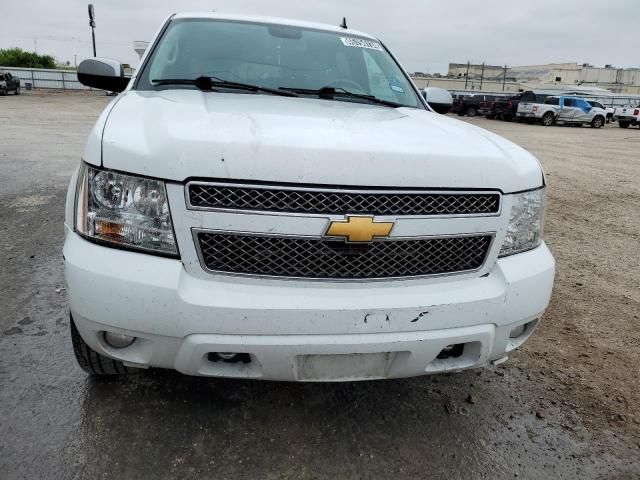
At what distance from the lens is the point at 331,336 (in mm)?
1835

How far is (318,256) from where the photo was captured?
6.07 ft

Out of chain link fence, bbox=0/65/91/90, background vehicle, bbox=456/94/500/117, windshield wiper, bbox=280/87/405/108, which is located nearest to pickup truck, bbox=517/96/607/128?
background vehicle, bbox=456/94/500/117

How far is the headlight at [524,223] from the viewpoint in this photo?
6.97ft

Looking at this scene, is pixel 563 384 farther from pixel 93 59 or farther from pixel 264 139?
pixel 93 59

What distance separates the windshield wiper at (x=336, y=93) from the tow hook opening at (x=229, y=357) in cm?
163

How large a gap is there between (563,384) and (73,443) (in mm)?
2344

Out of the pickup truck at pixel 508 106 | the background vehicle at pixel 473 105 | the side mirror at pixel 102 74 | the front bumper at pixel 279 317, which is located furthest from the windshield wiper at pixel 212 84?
the background vehicle at pixel 473 105

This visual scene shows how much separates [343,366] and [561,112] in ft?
98.8

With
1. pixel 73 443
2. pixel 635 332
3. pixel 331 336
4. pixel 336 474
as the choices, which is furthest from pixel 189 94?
pixel 635 332

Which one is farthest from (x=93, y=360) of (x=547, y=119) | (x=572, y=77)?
(x=572, y=77)

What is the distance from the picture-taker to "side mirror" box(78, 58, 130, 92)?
Answer: 11.1 ft

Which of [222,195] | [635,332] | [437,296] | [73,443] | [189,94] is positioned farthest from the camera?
[635,332]

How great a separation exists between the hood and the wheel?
93.3 feet

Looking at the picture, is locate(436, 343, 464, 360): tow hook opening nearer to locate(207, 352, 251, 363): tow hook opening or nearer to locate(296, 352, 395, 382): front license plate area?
locate(296, 352, 395, 382): front license plate area
